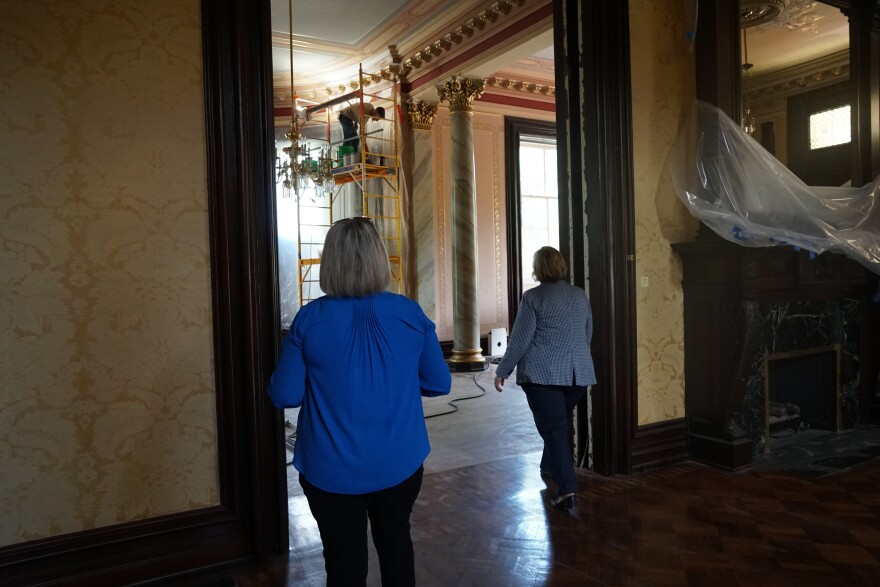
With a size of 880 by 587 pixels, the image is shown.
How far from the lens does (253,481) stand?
2.66m

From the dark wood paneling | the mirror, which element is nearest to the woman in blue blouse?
the dark wood paneling

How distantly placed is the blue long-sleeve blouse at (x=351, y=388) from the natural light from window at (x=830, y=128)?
5.09 meters

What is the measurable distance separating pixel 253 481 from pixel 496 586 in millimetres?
1070

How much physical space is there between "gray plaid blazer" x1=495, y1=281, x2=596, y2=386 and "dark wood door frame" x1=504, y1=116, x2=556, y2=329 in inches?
223

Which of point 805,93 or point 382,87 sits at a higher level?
point 382,87

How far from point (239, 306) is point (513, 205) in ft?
21.7

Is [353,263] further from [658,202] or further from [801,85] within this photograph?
[801,85]

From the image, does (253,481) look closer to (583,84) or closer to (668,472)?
(668,472)

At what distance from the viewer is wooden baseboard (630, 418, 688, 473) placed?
371cm

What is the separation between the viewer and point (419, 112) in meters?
8.14

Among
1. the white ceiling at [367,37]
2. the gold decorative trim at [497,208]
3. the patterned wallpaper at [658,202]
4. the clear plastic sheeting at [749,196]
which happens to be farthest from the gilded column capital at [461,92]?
the clear plastic sheeting at [749,196]

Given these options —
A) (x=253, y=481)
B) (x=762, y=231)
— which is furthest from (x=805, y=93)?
(x=253, y=481)

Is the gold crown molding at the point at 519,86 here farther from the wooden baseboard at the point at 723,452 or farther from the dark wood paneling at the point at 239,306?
the dark wood paneling at the point at 239,306

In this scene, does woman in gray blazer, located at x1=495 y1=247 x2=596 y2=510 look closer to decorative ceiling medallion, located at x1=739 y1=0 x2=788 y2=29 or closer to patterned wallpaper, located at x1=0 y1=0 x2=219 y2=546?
patterned wallpaper, located at x1=0 y1=0 x2=219 y2=546
